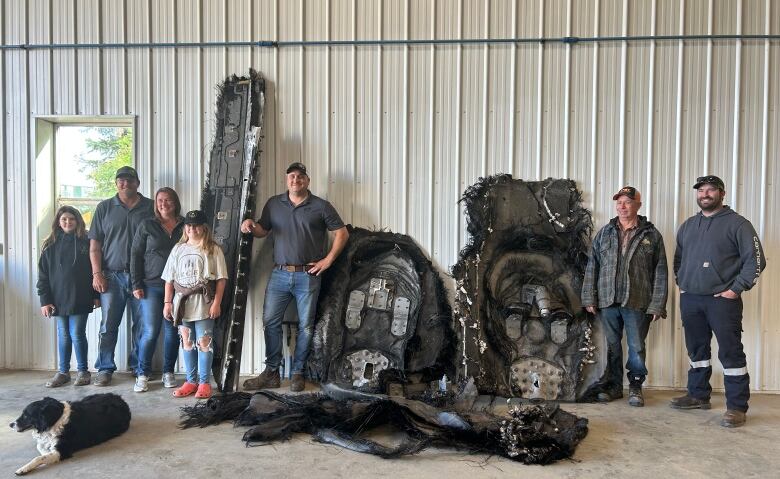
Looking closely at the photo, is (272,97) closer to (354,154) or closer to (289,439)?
(354,154)

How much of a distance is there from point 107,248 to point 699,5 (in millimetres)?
5235

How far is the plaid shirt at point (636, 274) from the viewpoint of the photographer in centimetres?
379

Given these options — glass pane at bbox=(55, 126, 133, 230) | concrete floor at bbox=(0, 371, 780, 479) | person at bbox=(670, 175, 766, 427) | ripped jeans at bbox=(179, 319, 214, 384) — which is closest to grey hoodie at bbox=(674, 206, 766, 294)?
person at bbox=(670, 175, 766, 427)

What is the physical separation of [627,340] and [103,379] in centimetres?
417

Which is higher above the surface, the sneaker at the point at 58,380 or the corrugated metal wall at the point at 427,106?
the corrugated metal wall at the point at 427,106

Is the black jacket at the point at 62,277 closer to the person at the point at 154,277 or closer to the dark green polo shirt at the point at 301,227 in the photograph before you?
the person at the point at 154,277

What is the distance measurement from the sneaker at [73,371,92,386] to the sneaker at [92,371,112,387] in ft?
0.22

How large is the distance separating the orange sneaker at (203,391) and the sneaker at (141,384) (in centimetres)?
48

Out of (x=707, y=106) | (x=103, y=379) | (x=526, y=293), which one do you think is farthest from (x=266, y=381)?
(x=707, y=106)

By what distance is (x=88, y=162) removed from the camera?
4.80 meters

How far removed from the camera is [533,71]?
432cm

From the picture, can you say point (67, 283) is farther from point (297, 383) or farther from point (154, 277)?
point (297, 383)

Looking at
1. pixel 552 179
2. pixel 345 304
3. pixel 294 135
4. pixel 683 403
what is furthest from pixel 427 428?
pixel 294 135

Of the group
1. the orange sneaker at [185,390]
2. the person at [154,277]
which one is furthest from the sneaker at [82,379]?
the orange sneaker at [185,390]
